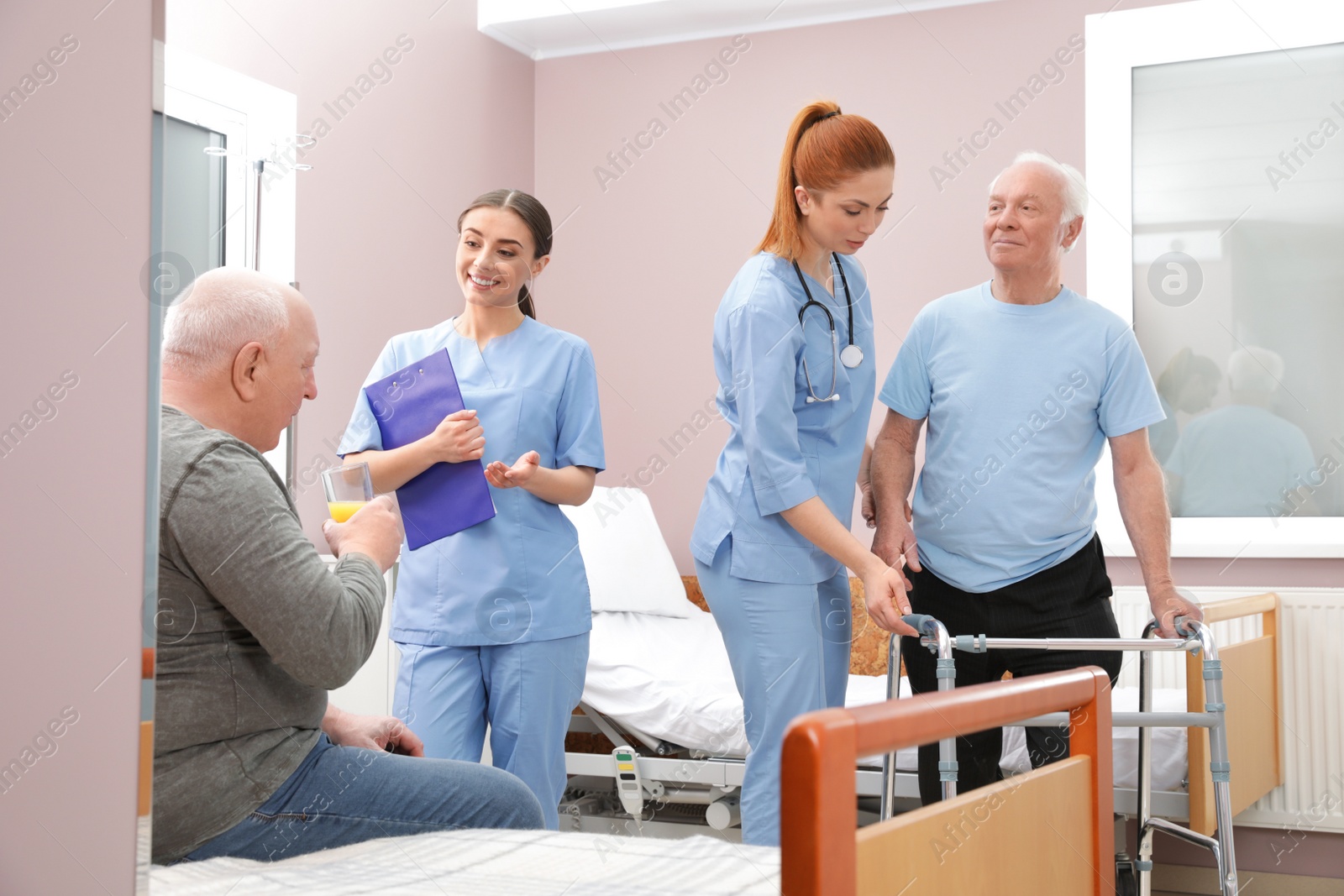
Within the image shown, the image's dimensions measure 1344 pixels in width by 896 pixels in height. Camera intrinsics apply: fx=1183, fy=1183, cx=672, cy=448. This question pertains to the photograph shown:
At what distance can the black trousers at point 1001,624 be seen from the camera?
5.54ft

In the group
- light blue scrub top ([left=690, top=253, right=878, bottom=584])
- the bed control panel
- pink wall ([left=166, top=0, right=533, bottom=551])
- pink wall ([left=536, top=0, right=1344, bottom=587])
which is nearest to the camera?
light blue scrub top ([left=690, top=253, right=878, bottom=584])

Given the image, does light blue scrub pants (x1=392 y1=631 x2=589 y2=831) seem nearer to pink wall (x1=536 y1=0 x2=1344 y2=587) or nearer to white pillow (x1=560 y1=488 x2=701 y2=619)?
white pillow (x1=560 y1=488 x2=701 y2=619)

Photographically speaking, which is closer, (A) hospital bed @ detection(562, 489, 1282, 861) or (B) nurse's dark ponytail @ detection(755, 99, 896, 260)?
(B) nurse's dark ponytail @ detection(755, 99, 896, 260)

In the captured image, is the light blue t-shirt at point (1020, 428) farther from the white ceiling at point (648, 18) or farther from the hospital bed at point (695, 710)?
the white ceiling at point (648, 18)

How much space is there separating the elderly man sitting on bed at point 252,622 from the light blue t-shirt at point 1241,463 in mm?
2513

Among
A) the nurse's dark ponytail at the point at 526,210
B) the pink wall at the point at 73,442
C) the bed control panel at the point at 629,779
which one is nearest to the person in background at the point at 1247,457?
the bed control panel at the point at 629,779

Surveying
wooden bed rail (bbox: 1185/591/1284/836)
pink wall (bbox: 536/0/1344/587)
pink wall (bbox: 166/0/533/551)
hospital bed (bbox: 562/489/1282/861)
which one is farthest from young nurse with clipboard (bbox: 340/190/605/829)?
pink wall (bbox: 536/0/1344/587)

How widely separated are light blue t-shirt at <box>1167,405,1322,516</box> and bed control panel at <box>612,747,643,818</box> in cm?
161

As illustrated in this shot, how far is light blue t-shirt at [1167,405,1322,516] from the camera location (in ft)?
9.91

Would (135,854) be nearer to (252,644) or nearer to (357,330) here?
(252,644)

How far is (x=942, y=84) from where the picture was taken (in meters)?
3.39

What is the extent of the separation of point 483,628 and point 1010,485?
0.77m

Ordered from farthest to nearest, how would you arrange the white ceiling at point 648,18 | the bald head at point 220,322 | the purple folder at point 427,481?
the white ceiling at point 648,18 < the purple folder at point 427,481 < the bald head at point 220,322

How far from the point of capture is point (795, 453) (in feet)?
4.98
